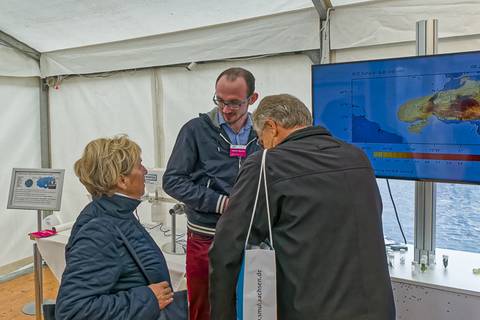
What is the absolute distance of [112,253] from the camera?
1089mm

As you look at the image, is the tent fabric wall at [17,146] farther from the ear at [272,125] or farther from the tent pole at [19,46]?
the ear at [272,125]

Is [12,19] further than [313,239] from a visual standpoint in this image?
Yes

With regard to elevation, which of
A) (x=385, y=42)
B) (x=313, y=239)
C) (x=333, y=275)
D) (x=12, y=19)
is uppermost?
(x=12, y=19)

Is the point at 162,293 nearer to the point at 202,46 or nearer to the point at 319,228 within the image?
the point at 319,228

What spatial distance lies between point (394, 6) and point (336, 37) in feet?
1.22

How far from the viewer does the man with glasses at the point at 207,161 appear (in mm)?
1821

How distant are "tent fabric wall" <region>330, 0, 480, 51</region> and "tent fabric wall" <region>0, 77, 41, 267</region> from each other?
3142 millimetres

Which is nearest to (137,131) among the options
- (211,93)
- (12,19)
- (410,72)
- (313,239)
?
(211,93)

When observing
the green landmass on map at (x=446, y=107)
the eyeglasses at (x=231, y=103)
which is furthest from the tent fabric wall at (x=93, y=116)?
the green landmass on map at (x=446, y=107)

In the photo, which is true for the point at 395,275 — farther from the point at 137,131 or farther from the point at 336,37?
the point at 137,131

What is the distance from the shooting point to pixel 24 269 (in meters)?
4.20

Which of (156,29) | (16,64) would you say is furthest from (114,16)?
(16,64)

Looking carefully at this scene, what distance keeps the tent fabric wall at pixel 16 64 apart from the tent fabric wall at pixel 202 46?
14 centimetres

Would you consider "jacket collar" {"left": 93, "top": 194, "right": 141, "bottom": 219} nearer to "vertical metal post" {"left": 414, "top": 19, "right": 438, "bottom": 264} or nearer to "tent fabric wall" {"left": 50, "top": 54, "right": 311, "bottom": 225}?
"vertical metal post" {"left": 414, "top": 19, "right": 438, "bottom": 264}
